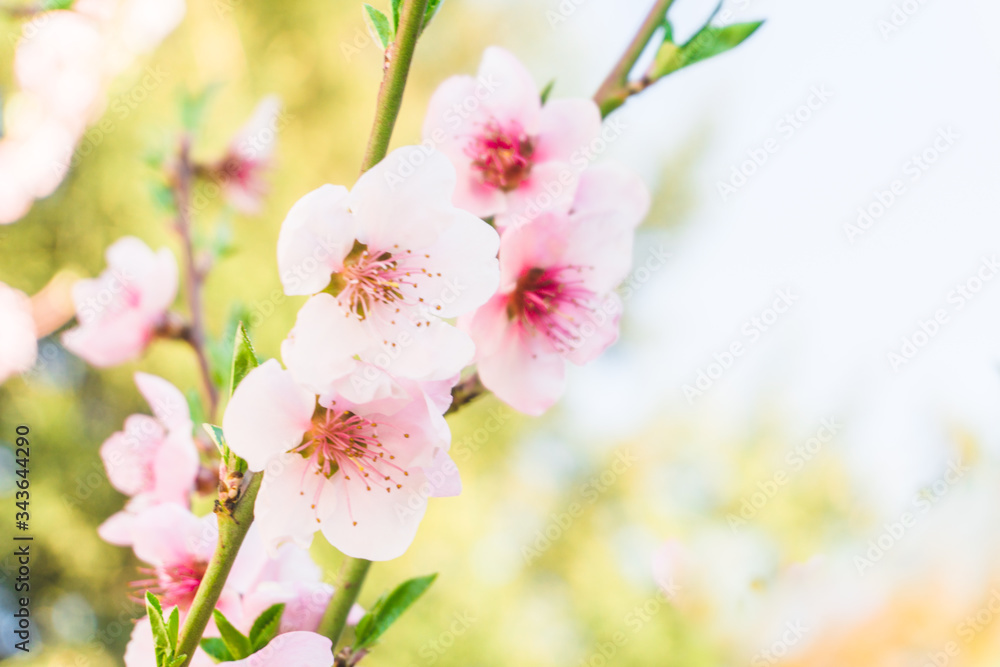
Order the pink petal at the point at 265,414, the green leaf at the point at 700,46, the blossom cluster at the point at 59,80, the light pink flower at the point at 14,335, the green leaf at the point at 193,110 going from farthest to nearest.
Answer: the blossom cluster at the point at 59,80 → the light pink flower at the point at 14,335 → the green leaf at the point at 193,110 → the green leaf at the point at 700,46 → the pink petal at the point at 265,414

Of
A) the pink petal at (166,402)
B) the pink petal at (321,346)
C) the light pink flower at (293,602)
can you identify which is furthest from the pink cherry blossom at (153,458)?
the pink petal at (321,346)

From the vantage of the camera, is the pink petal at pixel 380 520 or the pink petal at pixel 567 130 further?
the pink petal at pixel 567 130

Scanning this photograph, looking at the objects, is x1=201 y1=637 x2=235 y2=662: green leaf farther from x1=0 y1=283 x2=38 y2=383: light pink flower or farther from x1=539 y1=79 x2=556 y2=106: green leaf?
x1=0 y1=283 x2=38 y2=383: light pink flower

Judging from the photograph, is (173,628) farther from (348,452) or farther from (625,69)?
(625,69)

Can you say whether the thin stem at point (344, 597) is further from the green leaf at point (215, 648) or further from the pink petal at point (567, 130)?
the pink petal at point (567, 130)

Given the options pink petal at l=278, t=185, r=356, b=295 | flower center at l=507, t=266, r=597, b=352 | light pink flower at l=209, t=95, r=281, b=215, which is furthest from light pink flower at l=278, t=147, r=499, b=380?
light pink flower at l=209, t=95, r=281, b=215

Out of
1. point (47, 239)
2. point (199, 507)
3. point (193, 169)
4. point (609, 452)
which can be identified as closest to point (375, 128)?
point (199, 507)

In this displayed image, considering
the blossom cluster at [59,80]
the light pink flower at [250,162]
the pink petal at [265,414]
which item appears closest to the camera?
the pink petal at [265,414]
